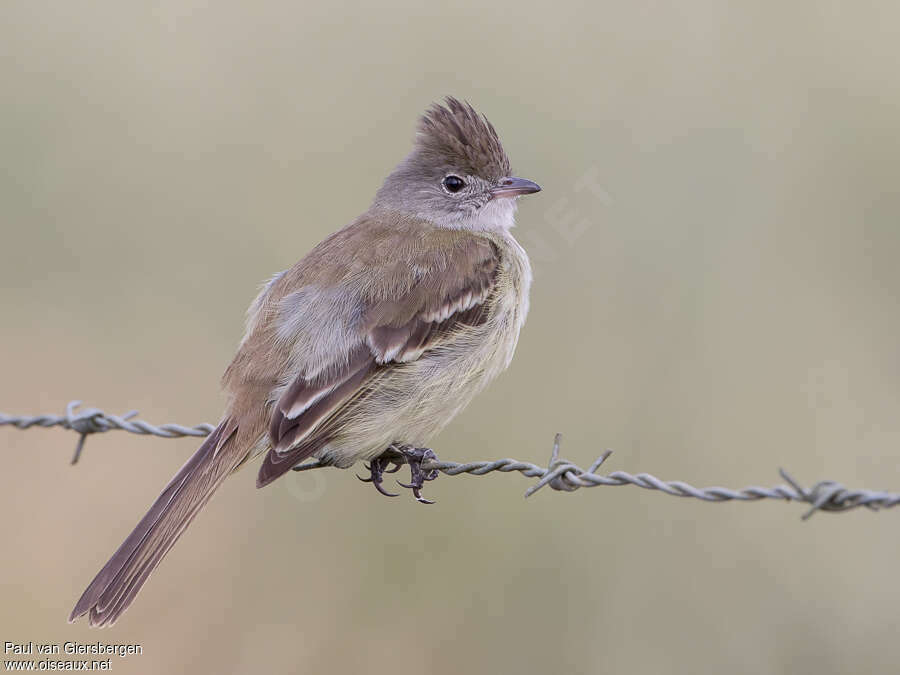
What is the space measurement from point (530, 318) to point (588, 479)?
3.12m

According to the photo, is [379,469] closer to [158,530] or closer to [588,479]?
[158,530]

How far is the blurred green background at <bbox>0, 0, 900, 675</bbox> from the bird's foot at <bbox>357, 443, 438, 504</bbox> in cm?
69

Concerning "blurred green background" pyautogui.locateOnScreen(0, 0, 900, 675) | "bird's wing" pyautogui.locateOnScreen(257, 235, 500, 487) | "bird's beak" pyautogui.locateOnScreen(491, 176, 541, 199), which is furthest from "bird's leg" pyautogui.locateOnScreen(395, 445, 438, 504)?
"bird's beak" pyautogui.locateOnScreen(491, 176, 541, 199)

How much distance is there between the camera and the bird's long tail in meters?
4.23

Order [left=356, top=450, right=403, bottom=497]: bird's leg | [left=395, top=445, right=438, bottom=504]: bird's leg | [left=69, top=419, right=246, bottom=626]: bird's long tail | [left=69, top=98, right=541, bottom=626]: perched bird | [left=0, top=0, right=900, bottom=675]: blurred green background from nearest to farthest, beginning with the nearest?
[left=69, top=419, right=246, bottom=626]: bird's long tail
[left=69, top=98, right=541, bottom=626]: perched bird
[left=395, top=445, right=438, bottom=504]: bird's leg
[left=356, top=450, right=403, bottom=497]: bird's leg
[left=0, top=0, right=900, bottom=675]: blurred green background

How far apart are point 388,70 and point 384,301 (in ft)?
13.4

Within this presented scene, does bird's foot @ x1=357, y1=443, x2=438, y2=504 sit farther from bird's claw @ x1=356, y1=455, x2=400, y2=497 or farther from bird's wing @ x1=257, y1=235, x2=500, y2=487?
bird's wing @ x1=257, y1=235, x2=500, y2=487

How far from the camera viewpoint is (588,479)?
12.5ft

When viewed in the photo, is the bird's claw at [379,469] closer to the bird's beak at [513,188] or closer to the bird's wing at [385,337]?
the bird's wing at [385,337]

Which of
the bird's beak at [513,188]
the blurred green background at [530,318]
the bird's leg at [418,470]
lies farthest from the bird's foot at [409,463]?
the bird's beak at [513,188]

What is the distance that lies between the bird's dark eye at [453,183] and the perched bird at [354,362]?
1.44 ft

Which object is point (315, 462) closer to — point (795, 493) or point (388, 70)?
point (795, 493)

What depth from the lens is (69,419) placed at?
15.3 ft

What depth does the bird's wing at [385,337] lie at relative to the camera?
4504mm
